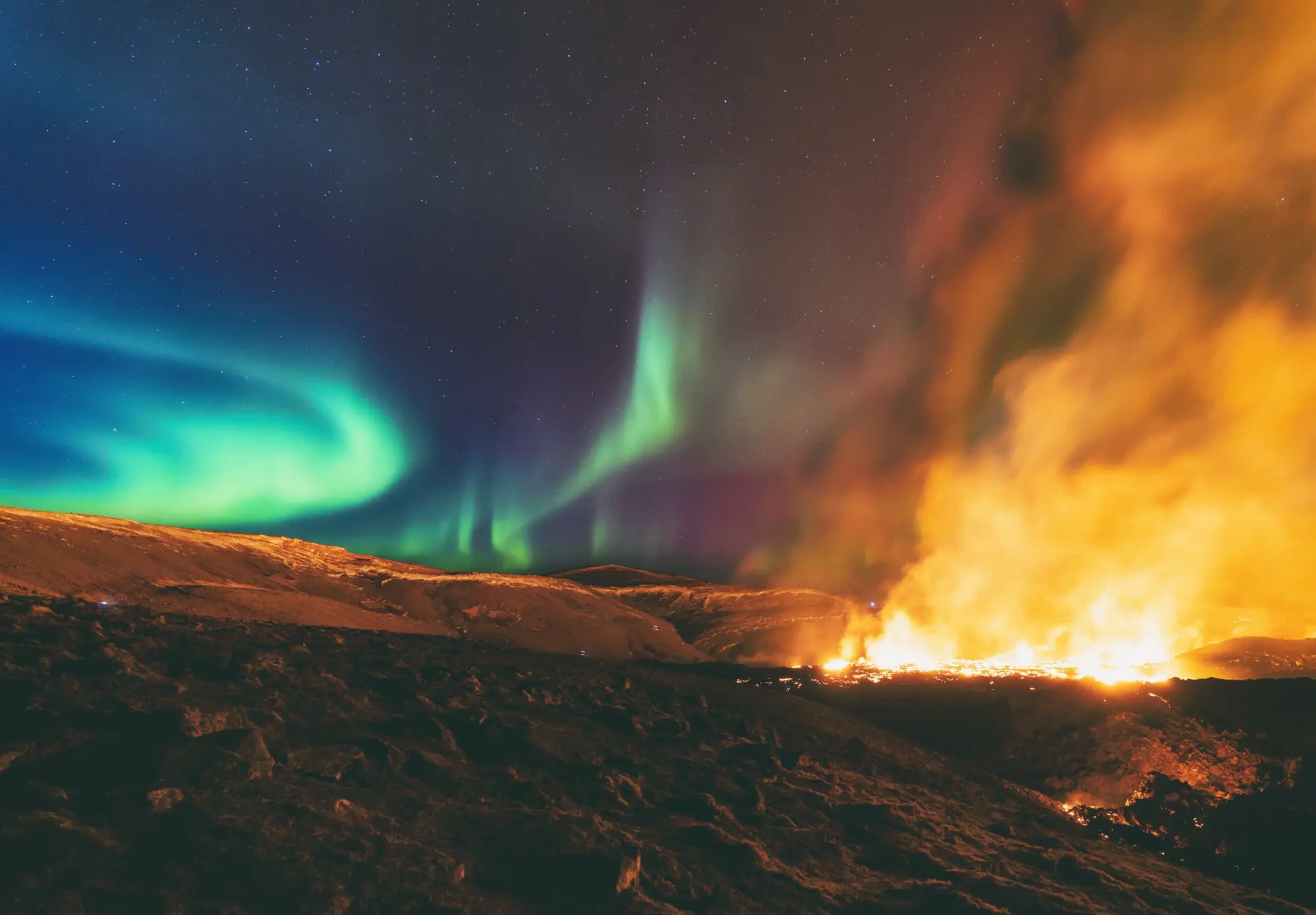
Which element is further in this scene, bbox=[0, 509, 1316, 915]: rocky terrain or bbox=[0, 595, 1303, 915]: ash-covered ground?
bbox=[0, 509, 1316, 915]: rocky terrain

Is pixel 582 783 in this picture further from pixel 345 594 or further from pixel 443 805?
pixel 345 594

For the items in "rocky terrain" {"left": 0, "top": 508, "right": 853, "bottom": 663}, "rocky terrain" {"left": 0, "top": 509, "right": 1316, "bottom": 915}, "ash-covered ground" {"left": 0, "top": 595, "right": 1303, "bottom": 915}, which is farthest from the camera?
"rocky terrain" {"left": 0, "top": 508, "right": 853, "bottom": 663}

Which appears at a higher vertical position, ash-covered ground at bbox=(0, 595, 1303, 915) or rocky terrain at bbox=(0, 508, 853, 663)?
rocky terrain at bbox=(0, 508, 853, 663)

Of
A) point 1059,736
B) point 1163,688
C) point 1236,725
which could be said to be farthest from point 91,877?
point 1163,688

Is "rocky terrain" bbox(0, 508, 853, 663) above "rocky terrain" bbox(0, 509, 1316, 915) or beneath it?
above

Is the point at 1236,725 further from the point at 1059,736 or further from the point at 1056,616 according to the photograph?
the point at 1056,616

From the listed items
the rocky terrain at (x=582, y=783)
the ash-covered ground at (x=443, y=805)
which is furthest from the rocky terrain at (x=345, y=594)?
the ash-covered ground at (x=443, y=805)

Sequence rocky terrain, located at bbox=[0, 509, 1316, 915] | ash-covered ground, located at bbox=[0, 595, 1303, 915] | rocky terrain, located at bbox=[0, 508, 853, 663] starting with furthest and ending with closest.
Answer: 1. rocky terrain, located at bbox=[0, 508, 853, 663]
2. rocky terrain, located at bbox=[0, 509, 1316, 915]
3. ash-covered ground, located at bbox=[0, 595, 1303, 915]

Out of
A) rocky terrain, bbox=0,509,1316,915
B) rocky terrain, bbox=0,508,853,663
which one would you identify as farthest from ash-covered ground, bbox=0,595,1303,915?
rocky terrain, bbox=0,508,853,663

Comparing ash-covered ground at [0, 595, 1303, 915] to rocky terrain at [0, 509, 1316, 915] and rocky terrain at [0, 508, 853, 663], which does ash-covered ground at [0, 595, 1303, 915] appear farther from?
rocky terrain at [0, 508, 853, 663]

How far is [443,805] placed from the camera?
9.74m

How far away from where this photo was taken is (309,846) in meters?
7.62

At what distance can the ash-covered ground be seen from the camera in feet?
23.1

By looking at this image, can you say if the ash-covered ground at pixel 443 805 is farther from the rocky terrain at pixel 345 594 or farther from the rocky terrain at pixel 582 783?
the rocky terrain at pixel 345 594
